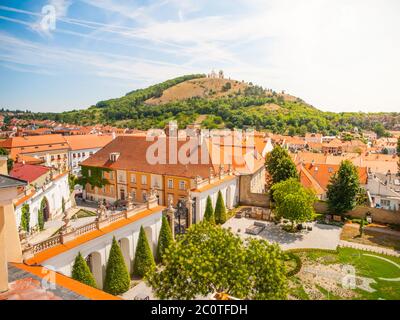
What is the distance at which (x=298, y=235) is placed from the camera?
29.9m

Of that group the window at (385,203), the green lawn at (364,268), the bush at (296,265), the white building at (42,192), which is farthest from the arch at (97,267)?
the window at (385,203)

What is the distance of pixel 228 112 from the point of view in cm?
16162

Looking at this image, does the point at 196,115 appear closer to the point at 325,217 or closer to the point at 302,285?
the point at 325,217

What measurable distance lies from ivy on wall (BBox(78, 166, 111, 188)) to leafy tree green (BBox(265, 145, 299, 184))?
21630 millimetres

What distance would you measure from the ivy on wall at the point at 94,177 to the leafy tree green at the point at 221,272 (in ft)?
99.6

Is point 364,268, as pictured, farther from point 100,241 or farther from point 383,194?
point 383,194

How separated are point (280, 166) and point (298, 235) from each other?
33.9 feet

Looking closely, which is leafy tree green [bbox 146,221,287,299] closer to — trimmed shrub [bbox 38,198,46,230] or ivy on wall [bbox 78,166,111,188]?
trimmed shrub [bbox 38,198,46,230]

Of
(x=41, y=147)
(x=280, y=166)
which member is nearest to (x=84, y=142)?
(x=41, y=147)

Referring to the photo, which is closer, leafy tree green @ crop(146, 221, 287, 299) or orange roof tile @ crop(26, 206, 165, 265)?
leafy tree green @ crop(146, 221, 287, 299)

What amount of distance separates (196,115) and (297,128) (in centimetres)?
5345

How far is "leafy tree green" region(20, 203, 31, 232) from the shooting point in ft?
83.0

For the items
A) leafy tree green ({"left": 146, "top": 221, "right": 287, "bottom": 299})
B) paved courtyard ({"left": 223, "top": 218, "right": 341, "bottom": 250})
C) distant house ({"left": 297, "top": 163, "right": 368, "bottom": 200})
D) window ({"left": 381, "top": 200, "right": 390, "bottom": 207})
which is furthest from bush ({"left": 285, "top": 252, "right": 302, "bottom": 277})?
window ({"left": 381, "top": 200, "right": 390, "bottom": 207})

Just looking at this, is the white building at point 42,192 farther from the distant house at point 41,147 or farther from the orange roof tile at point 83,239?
the distant house at point 41,147
